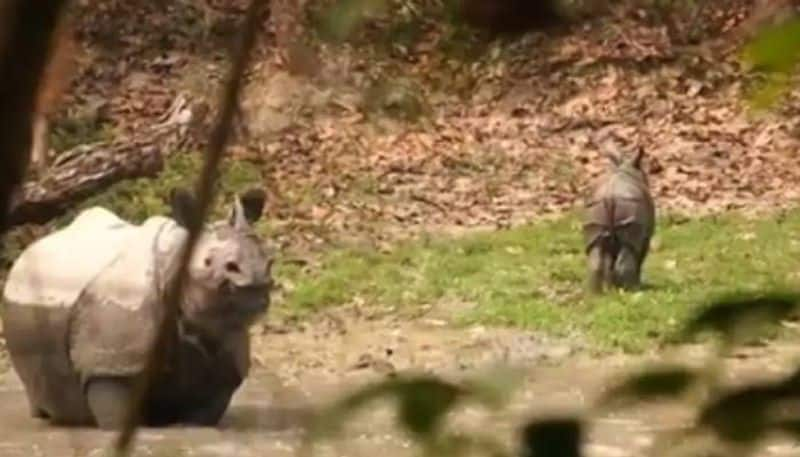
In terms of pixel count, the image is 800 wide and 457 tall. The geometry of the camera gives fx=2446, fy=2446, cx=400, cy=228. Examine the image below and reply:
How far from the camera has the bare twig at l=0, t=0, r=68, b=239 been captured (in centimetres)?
71

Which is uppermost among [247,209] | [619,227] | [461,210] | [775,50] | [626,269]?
[775,50]

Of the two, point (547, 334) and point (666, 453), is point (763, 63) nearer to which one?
point (666, 453)

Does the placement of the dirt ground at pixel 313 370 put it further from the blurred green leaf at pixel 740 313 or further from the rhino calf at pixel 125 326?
the blurred green leaf at pixel 740 313

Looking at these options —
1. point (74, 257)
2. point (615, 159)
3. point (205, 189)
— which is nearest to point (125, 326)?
point (74, 257)

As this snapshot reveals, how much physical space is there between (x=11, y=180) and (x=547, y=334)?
25.1ft

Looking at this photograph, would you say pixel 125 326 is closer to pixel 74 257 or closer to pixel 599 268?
pixel 74 257

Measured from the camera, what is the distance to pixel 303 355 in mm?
8070

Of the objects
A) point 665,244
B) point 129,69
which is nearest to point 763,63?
point 665,244

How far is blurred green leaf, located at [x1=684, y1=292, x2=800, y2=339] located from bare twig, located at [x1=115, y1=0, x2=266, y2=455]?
0.19 metres

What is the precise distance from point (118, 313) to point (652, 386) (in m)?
6.33

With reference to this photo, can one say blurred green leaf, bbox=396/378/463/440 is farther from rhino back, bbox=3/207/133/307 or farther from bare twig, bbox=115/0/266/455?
rhino back, bbox=3/207/133/307

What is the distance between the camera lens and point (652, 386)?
823 mm

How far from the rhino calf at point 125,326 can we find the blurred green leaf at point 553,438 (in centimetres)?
616

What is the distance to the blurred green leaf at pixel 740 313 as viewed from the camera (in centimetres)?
85
